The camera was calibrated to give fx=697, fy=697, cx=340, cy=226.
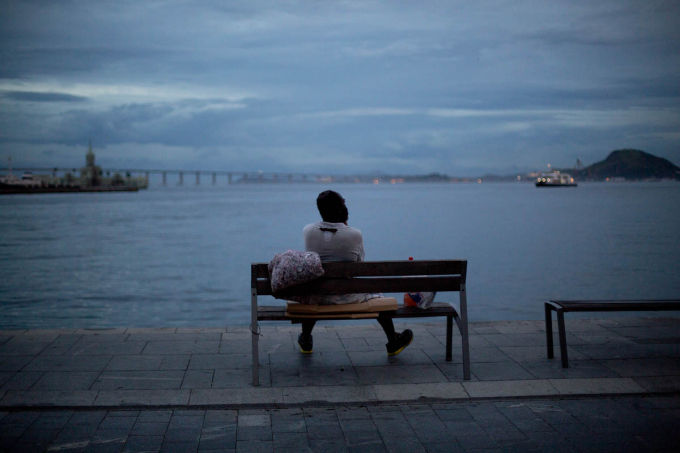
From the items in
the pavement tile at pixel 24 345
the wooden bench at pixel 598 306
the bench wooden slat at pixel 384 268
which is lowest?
the pavement tile at pixel 24 345

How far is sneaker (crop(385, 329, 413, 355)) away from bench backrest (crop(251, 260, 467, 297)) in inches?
31.5

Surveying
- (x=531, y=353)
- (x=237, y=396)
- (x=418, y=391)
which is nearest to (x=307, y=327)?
(x=237, y=396)

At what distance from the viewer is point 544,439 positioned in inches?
183

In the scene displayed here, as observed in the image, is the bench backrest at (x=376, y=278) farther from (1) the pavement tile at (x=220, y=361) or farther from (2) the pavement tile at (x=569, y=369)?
(2) the pavement tile at (x=569, y=369)

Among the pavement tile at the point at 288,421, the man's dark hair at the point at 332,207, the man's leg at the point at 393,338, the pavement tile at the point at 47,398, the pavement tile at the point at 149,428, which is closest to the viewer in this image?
the pavement tile at the point at 149,428

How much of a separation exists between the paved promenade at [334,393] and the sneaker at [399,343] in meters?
0.13

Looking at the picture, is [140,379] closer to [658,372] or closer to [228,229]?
[658,372]

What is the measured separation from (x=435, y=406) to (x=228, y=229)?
4368cm

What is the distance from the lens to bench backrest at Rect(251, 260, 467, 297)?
235 inches

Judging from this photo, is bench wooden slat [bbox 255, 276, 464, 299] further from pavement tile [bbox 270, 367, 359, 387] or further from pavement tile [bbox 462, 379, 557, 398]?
pavement tile [bbox 462, 379, 557, 398]

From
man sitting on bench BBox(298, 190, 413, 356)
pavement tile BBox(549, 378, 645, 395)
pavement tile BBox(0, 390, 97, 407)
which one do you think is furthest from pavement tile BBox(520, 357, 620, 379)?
pavement tile BBox(0, 390, 97, 407)

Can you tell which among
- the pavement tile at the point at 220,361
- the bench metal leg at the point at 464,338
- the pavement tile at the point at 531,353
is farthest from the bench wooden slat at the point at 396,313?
the pavement tile at the point at 531,353

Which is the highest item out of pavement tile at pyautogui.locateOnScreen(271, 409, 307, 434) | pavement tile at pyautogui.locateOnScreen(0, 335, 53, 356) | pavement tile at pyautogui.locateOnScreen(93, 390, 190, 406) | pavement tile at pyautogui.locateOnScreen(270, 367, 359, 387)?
pavement tile at pyautogui.locateOnScreen(0, 335, 53, 356)

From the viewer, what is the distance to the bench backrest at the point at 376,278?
5.97 metres
